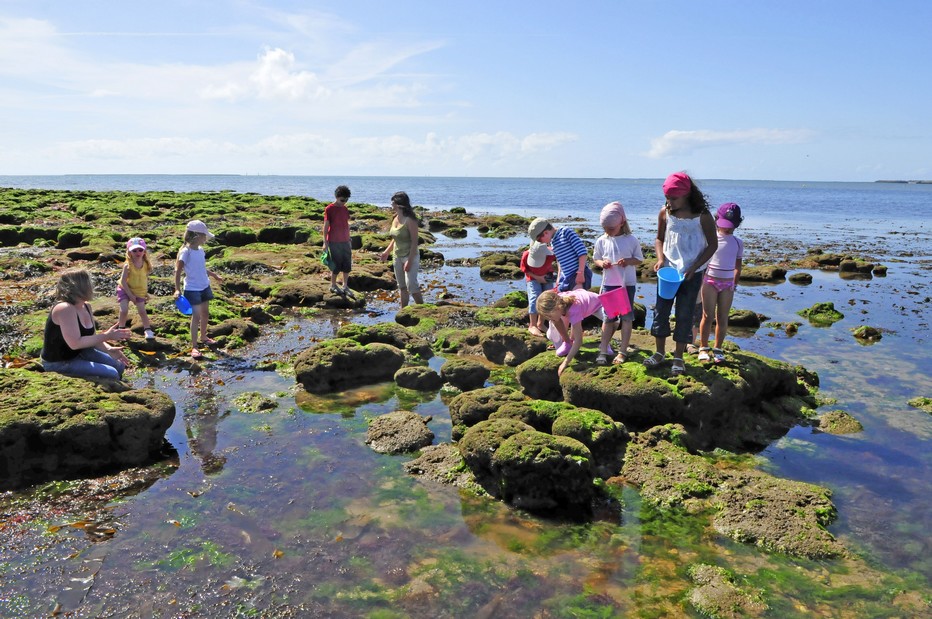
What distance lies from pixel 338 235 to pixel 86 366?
24.6ft

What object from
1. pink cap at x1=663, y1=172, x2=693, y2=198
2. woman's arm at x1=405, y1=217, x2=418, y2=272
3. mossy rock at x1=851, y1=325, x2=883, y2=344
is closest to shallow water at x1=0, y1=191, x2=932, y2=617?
pink cap at x1=663, y1=172, x2=693, y2=198

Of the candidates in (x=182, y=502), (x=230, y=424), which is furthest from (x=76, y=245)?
(x=182, y=502)

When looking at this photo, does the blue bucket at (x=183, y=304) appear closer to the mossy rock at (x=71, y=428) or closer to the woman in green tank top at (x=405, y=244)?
the mossy rock at (x=71, y=428)

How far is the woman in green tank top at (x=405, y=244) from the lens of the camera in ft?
41.7

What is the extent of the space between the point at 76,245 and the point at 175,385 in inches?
718

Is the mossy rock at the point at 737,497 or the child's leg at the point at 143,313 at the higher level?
the child's leg at the point at 143,313

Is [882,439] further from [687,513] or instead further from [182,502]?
[182,502]

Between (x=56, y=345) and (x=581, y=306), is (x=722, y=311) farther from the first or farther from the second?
(x=56, y=345)

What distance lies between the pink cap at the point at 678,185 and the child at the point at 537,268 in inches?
98.3

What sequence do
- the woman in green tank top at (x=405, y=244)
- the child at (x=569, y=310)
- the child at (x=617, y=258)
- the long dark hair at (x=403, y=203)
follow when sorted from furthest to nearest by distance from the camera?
1. the woman in green tank top at (x=405, y=244)
2. the long dark hair at (x=403, y=203)
3. the child at (x=617, y=258)
4. the child at (x=569, y=310)

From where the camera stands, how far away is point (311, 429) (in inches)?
308

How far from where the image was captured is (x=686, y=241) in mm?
7586

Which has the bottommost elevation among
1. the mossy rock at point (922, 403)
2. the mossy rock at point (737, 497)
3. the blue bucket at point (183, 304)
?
the mossy rock at point (737, 497)

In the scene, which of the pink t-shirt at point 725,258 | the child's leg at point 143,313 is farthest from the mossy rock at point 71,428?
the pink t-shirt at point 725,258
